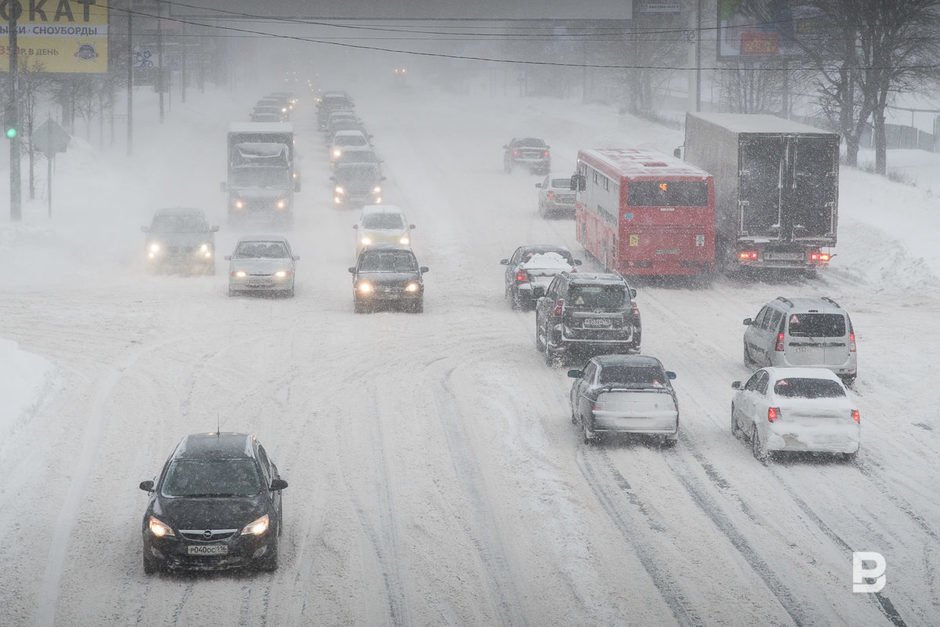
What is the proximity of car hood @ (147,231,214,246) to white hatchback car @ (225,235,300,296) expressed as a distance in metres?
3.30

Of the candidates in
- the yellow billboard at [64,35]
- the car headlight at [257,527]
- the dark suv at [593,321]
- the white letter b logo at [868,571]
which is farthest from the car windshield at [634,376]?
the yellow billboard at [64,35]

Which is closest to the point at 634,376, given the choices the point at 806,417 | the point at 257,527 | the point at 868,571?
the point at 806,417

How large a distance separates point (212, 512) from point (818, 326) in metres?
13.4

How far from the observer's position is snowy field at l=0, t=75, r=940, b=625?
1499 cm

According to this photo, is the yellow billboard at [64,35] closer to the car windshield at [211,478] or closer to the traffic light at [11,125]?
the traffic light at [11,125]

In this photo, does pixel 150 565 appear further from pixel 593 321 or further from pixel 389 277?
pixel 389 277

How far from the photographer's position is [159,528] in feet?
50.0

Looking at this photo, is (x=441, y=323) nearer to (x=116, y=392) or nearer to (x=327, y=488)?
(x=116, y=392)

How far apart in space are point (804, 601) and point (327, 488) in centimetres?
687

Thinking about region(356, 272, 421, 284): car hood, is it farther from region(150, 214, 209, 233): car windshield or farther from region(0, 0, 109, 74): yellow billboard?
region(0, 0, 109, 74): yellow billboard

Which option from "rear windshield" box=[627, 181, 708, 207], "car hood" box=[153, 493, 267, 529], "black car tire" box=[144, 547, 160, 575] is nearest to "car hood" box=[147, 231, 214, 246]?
"rear windshield" box=[627, 181, 708, 207]

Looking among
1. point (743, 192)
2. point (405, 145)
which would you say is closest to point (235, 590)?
point (743, 192)

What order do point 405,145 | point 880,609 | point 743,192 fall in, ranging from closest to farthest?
point 880,609
point 743,192
point 405,145

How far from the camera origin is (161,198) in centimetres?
6038
